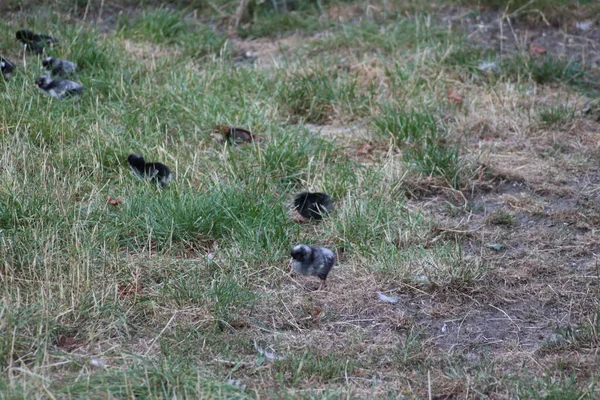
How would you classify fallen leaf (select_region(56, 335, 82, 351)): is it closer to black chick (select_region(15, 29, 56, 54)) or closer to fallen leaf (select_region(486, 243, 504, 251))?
fallen leaf (select_region(486, 243, 504, 251))

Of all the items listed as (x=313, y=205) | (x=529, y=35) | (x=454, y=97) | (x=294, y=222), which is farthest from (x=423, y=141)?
(x=529, y=35)

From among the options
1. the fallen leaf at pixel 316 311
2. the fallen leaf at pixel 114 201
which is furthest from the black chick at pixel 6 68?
the fallen leaf at pixel 316 311

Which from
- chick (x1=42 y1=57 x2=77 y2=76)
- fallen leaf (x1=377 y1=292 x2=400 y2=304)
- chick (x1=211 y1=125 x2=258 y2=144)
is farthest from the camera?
chick (x1=42 y1=57 x2=77 y2=76)

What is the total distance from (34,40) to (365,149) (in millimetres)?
2717

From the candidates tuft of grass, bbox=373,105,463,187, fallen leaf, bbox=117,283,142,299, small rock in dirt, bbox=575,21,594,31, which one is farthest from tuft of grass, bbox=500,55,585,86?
fallen leaf, bbox=117,283,142,299

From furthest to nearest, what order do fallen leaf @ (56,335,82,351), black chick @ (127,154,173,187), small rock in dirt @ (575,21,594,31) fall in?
small rock in dirt @ (575,21,594,31) → black chick @ (127,154,173,187) → fallen leaf @ (56,335,82,351)

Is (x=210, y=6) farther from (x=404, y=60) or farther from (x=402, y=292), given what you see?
(x=402, y=292)

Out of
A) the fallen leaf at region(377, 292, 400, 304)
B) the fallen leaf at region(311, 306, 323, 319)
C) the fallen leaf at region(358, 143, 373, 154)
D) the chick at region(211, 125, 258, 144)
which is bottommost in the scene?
the fallen leaf at region(358, 143, 373, 154)

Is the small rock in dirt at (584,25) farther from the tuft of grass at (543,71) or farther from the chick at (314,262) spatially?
the chick at (314,262)

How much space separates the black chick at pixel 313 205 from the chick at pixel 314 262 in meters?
0.56

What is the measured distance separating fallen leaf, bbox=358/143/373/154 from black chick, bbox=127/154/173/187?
134 cm

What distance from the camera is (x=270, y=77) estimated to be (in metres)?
6.48

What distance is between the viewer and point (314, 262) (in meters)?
4.07

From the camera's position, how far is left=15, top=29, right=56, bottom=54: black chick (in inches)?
247
